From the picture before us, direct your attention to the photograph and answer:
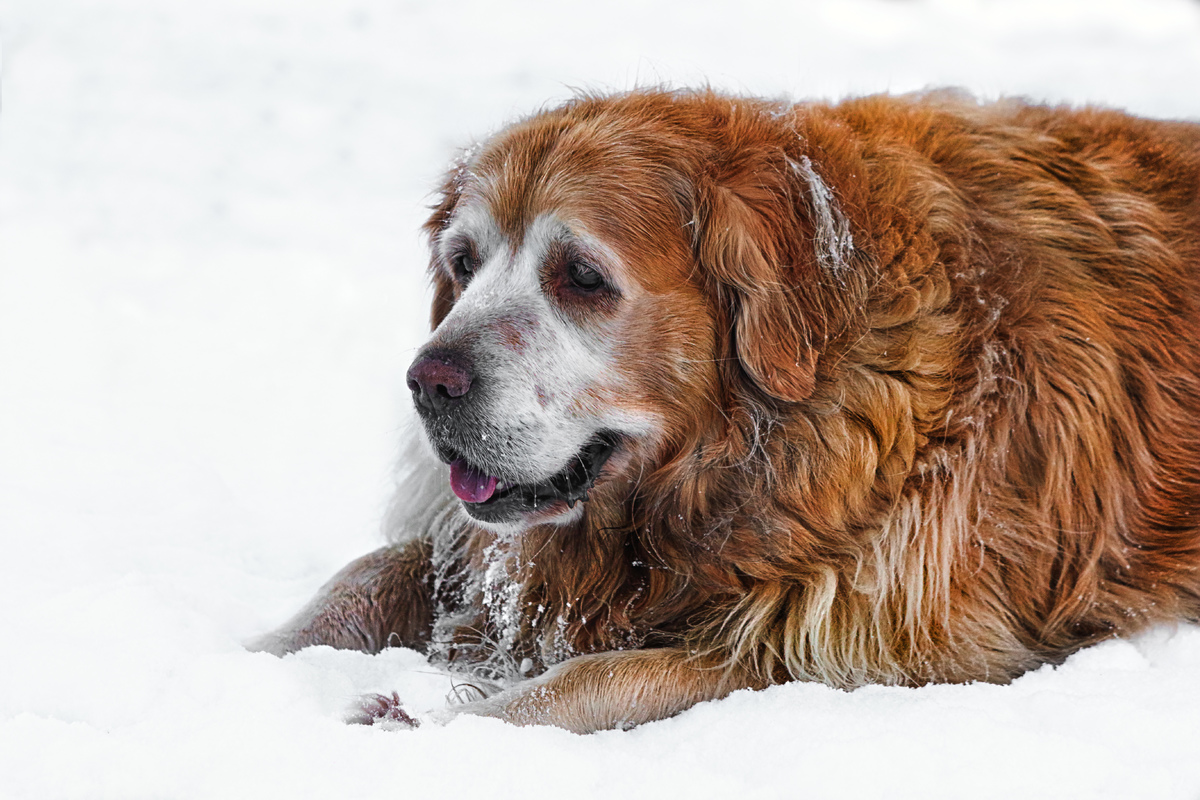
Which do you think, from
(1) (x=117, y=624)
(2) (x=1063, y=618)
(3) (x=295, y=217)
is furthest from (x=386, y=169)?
(2) (x=1063, y=618)

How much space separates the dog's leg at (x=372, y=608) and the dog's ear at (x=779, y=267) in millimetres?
1385

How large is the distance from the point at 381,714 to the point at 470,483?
642mm

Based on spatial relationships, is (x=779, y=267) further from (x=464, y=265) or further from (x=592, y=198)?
(x=464, y=265)

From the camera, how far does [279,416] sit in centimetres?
567

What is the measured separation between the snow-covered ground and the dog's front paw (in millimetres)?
74

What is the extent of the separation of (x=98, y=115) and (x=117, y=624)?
6.75 meters

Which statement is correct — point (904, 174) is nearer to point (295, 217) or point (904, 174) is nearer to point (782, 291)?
point (782, 291)

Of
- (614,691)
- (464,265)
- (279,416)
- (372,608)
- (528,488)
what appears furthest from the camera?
(279,416)

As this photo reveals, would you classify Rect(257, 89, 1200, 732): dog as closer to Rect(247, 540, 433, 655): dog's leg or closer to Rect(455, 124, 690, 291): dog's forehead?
Rect(455, 124, 690, 291): dog's forehead

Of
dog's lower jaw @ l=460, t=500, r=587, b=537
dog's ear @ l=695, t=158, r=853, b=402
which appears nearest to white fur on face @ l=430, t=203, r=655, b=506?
dog's lower jaw @ l=460, t=500, r=587, b=537

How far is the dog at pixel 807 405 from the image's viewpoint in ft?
10.4

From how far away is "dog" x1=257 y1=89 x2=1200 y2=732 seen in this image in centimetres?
317

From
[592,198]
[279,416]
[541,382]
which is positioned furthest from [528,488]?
[279,416]

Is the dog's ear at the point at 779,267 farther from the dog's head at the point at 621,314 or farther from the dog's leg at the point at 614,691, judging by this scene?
the dog's leg at the point at 614,691
